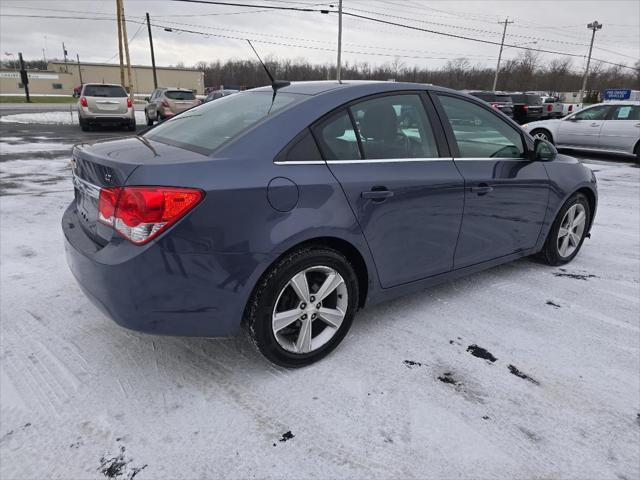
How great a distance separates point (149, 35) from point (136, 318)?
46697mm

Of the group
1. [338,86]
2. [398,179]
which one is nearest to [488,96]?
[338,86]

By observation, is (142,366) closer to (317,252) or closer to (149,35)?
(317,252)

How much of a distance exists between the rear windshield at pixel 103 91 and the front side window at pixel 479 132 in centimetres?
1554

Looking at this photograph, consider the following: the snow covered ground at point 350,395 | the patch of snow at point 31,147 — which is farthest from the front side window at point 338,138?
the patch of snow at point 31,147

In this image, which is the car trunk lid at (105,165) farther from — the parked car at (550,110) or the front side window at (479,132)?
the parked car at (550,110)

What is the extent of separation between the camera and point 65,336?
110 inches

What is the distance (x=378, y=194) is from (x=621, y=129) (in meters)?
11.5

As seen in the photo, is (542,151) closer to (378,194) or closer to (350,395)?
(378,194)

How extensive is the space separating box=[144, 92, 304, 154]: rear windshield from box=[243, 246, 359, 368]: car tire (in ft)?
2.46

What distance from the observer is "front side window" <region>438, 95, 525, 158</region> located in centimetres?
316

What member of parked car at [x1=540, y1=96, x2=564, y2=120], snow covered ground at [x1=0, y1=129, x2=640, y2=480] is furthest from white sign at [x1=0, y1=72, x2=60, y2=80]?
snow covered ground at [x1=0, y1=129, x2=640, y2=480]

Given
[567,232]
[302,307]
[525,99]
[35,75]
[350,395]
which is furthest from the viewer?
[35,75]

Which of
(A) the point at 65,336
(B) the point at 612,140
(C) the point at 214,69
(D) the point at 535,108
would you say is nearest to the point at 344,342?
(A) the point at 65,336

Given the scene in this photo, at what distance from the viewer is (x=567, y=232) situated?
13.7 feet
